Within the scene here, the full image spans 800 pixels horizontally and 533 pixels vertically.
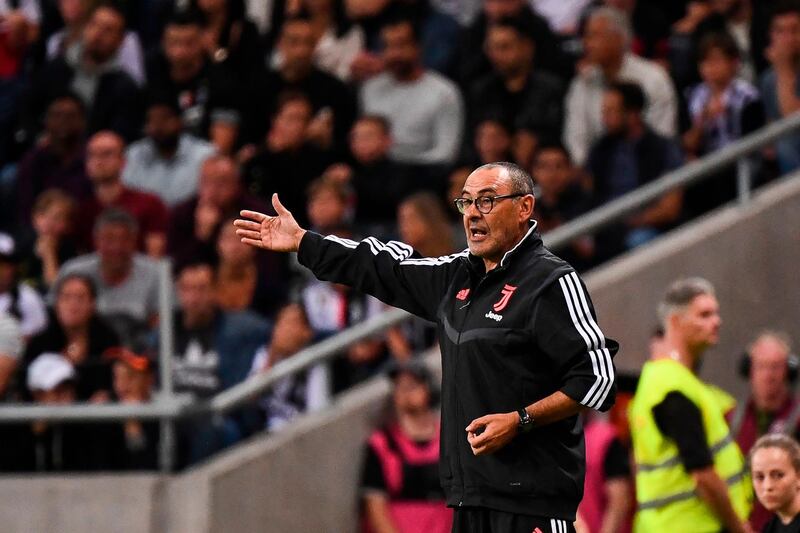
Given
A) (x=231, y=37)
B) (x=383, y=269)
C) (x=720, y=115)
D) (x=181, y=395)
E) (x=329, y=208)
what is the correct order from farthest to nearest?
(x=231, y=37) → (x=720, y=115) → (x=329, y=208) → (x=181, y=395) → (x=383, y=269)

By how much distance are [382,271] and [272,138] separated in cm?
636

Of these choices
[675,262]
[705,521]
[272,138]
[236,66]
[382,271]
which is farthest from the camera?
[236,66]

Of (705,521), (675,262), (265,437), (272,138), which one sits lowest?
(705,521)

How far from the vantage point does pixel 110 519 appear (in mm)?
9688

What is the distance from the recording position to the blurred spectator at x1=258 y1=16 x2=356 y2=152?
12.6m

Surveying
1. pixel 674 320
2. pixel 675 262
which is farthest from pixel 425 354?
pixel 674 320

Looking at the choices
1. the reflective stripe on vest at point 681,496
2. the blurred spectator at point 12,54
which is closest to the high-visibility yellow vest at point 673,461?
the reflective stripe on vest at point 681,496

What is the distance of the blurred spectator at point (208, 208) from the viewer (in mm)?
11508

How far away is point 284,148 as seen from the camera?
484 inches

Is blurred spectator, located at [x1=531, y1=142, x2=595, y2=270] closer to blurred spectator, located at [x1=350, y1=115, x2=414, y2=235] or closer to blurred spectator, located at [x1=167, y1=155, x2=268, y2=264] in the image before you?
blurred spectator, located at [x1=350, y1=115, x2=414, y2=235]

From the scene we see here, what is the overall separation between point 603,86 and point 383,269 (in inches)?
237

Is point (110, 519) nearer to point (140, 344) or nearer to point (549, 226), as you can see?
point (140, 344)

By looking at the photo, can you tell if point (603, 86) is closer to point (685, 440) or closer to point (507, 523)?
Result: point (685, 440)

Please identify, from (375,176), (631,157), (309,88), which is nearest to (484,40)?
(309,88)
